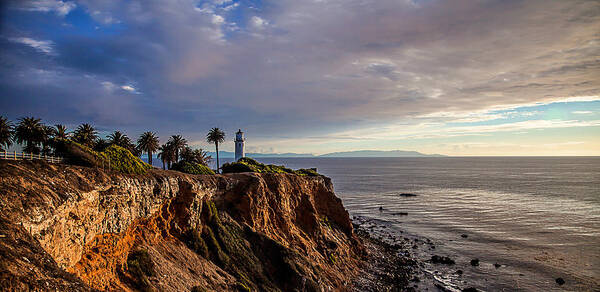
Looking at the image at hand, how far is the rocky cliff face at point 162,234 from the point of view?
12.7m

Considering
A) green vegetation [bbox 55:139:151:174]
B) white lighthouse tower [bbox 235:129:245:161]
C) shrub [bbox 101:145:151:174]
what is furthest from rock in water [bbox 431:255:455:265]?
white lighthouse tower [bbox 235:129:245:161]

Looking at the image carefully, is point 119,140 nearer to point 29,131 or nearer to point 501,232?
point 29,131

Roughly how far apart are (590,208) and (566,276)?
62397mm

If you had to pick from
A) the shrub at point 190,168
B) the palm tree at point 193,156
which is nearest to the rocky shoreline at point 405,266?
the shrub at point 190,168

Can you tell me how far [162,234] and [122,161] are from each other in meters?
7.00

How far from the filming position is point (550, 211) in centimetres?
8212

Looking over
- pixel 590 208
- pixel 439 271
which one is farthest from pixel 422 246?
pixel 590 208

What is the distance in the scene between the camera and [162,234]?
25.2m

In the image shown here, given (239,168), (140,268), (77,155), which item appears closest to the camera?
(140,268)

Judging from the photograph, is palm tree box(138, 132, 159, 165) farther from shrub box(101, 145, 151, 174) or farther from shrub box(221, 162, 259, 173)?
shrub box(101, 145, 151, 174)

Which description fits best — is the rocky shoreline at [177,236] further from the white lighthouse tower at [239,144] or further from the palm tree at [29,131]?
the white lighthouse tower at [239,144]

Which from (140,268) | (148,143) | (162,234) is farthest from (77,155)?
(148,143)

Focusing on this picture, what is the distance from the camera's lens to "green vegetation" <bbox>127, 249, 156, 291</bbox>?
19.4 meters

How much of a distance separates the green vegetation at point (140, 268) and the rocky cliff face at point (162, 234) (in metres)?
0.07
